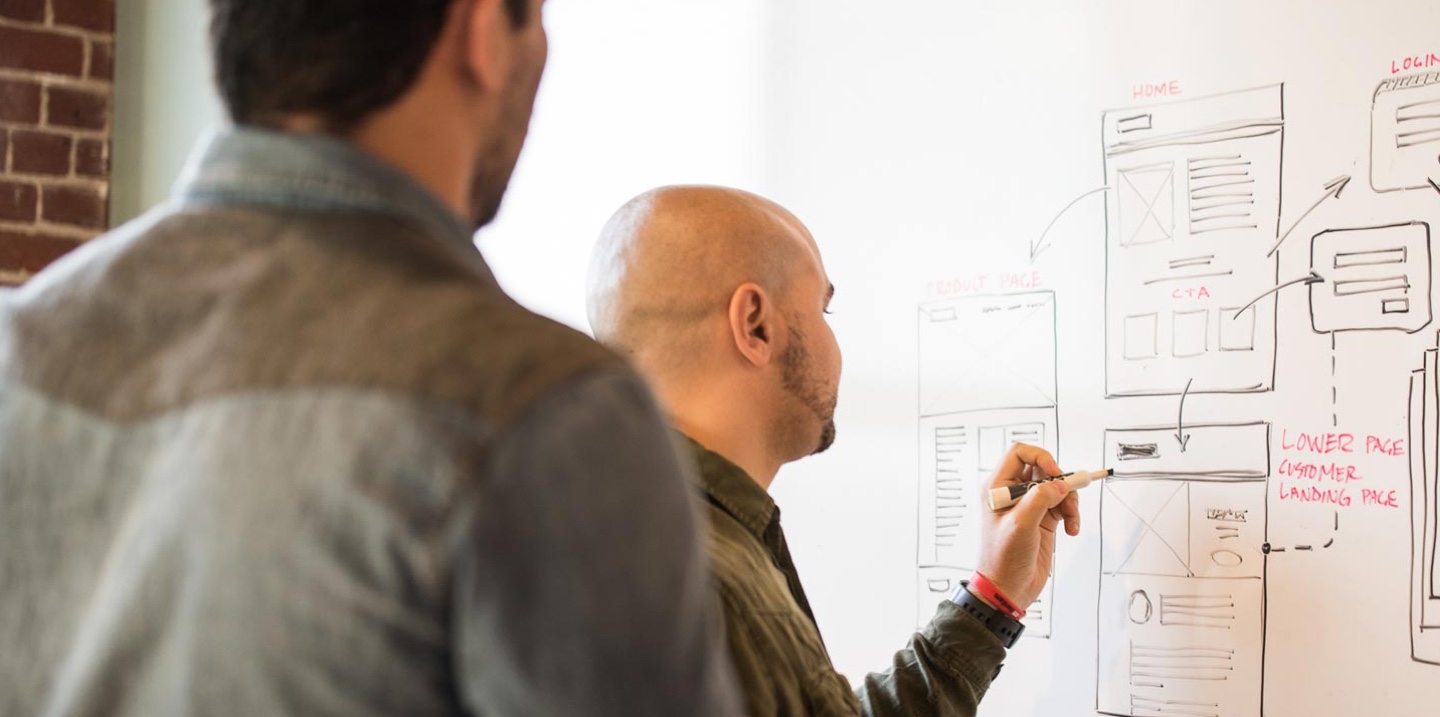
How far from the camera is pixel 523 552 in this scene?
0.58 meters

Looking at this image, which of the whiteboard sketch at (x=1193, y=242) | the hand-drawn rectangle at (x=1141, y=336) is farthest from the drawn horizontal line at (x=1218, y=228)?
the hand-drawn rectangle at (x=1141, y=336)

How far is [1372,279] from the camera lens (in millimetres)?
1393

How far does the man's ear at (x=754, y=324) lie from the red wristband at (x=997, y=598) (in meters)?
0.37

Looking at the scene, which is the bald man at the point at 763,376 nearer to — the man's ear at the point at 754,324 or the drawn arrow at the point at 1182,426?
the man's ear at the point at 754,324

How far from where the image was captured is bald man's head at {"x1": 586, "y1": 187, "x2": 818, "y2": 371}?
4.98ft

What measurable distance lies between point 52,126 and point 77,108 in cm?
7

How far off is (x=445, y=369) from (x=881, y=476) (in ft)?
4.19

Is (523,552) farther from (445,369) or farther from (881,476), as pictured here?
(881,476)

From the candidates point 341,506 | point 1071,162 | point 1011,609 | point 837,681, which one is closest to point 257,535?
point 341,506

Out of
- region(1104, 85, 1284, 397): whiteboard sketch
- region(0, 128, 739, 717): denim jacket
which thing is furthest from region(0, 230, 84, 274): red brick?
region(0, 128, 739, 717): denim jacket

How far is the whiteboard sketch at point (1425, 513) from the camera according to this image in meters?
1.33

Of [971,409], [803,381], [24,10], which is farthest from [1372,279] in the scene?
[24,10]

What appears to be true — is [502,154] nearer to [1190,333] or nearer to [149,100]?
[1190,333]

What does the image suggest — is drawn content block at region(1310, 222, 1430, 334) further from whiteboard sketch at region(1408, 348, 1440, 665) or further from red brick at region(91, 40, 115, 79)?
red brick at region(91, 40, 115, 79)
